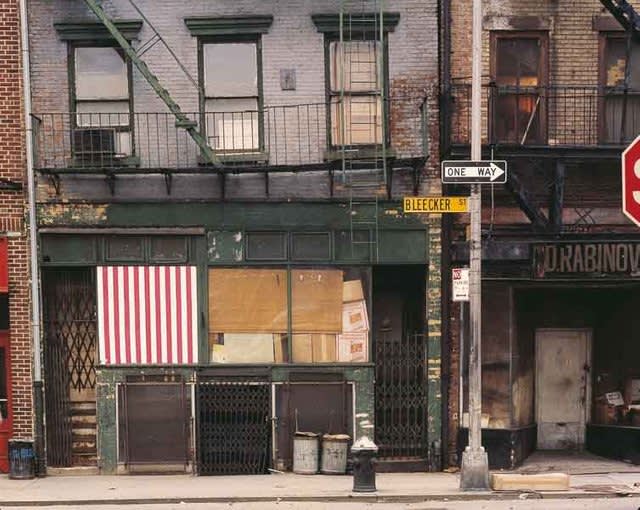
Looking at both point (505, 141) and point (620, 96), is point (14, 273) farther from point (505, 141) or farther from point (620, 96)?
point (620, 96)

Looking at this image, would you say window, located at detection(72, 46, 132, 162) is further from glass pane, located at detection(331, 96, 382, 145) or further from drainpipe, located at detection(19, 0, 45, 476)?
glass pane, located at detection(331, 96, 382, 145)

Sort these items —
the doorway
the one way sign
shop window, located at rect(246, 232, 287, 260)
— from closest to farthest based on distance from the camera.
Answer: the one way sign → shop window, located at rect(246, 232, 287, 260) → the doorway

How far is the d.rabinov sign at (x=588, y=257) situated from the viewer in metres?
12.0

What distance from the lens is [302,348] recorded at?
41.9 ft

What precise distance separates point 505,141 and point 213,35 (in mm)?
5509

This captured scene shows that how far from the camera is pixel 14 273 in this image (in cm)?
1266

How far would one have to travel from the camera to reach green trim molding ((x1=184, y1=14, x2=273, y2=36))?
12.5 m

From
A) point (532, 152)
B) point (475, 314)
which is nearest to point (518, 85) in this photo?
point (532, 152)

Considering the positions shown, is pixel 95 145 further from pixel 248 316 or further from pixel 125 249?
pixel 248 316

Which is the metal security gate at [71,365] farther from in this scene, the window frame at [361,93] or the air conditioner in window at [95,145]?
the window frame at [361,93]

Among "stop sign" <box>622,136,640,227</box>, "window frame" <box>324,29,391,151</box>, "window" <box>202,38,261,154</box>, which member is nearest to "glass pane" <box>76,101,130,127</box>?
"window" <box>202,38,261,154</box>

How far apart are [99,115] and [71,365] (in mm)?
4550

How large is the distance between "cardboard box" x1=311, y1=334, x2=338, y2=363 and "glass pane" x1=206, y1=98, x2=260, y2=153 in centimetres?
358

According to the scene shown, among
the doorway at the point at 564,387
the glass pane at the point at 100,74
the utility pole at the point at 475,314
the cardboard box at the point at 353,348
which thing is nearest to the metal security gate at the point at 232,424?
the cardboard box at the point at 353,348
